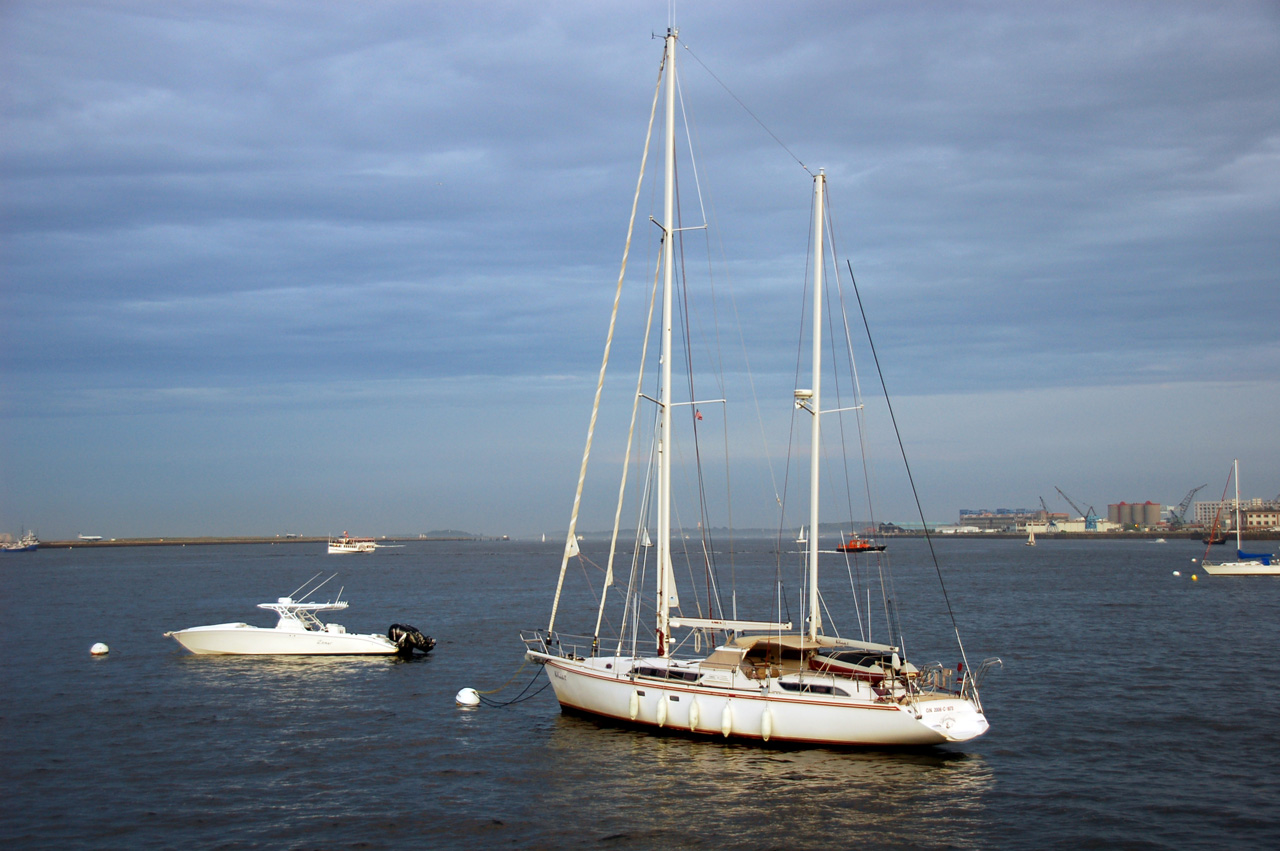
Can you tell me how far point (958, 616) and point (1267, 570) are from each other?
229 ft

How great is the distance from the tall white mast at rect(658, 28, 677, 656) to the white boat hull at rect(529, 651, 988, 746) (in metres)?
2.02

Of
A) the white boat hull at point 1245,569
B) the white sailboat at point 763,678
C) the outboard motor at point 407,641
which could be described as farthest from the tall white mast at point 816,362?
the white boat hull at point 1245,569

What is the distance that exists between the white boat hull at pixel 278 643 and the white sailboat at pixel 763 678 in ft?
59.0

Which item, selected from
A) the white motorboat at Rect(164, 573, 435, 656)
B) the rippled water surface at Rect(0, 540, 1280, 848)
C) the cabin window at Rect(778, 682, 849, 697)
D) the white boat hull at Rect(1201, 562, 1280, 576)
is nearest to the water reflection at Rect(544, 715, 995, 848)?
the rippled water surface at Rect(0, 540, 1280, 848)

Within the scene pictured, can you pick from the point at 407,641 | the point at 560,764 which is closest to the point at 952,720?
the point at 560,764

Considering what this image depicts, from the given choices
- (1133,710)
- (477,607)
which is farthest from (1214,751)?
(477,607)

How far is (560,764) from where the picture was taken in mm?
29000

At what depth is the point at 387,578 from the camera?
12625cm

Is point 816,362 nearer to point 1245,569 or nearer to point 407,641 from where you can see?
point 407,641

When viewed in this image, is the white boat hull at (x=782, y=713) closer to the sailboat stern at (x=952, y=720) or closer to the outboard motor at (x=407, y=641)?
the sailboat stern at (x=952, y=720)

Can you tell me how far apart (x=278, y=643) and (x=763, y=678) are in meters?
29.9

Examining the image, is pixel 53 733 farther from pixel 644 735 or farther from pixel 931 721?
pixel 931 721

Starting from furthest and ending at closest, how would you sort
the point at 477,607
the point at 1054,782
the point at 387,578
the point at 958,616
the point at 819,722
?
the point at 387,578 < the point at 477,607 < the point at 958,616 < the point at 819,722 < the point at 1054,782

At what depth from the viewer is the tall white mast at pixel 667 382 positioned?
32.3m
